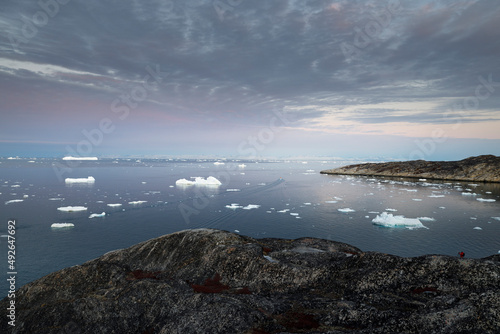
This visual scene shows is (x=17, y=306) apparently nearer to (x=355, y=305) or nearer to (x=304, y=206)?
(x=355, y=305)

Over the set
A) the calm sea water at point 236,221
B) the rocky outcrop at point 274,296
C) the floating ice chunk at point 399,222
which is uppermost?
the rocky outcrop at point 274,296

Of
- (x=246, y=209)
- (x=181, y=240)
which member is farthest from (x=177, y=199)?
(x=181, y=240)

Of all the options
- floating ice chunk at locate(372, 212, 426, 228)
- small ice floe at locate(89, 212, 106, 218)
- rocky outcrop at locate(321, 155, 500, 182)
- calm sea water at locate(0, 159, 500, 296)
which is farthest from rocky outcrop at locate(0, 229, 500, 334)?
rocky outcrop at locate(321, 155, 500, 182)

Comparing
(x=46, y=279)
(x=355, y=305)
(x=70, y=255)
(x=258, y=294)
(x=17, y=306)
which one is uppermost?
(x=355, y=305)

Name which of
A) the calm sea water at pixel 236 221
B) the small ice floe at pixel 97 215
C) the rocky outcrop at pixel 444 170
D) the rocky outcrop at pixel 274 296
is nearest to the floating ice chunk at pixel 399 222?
the calm sea water at pixel 236 221

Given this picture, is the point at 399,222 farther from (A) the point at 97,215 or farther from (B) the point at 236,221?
(A) the point at 97,215

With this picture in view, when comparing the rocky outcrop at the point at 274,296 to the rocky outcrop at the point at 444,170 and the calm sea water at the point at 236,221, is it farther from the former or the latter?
the rocky outcrop at the point at 444,170
